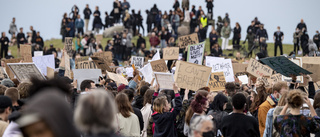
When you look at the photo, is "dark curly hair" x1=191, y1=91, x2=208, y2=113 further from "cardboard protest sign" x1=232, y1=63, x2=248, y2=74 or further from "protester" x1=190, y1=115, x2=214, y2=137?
"cardboard protest sign" x1=232, y1=63, x2=248, y2=74

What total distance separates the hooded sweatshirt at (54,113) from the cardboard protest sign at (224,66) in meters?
11.4

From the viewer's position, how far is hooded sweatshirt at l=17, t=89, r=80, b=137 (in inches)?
98.6

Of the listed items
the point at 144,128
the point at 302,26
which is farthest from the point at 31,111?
the point at 302,26

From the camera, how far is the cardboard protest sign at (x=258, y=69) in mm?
14031

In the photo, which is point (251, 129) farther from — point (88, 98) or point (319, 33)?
point (319, 33)

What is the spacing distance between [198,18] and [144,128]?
29825mm

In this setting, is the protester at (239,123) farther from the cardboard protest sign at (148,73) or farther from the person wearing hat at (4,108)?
the cardboard protest sign at (148,73)

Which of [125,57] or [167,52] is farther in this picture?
[125,57]

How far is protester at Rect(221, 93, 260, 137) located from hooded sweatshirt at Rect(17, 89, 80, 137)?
4086mm

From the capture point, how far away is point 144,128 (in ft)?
27.7

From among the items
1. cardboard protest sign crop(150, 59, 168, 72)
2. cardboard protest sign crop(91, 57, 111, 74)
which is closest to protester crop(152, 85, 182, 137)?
cardboard protest sign crop(150, 59, 168, 72)

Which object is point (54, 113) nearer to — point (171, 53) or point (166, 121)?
point (166, 121)

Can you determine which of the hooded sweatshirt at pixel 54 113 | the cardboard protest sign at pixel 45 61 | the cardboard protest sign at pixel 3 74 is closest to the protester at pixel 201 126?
the hooded sweatshirt at pixel 54 113

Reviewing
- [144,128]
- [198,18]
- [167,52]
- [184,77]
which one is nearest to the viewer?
[144,128]
